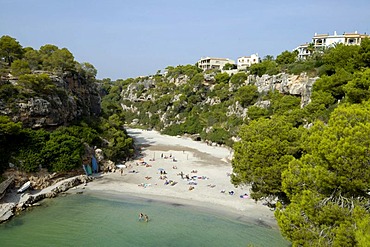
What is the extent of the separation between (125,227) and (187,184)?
11414 millimetres

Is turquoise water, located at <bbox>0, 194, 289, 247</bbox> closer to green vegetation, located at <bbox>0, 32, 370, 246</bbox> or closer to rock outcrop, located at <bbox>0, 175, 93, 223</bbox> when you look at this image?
rock outcrop, located at <bbox>0, 175, 93, 223</bbox>

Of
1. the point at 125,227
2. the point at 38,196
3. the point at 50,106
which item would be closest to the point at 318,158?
the point at 125,227

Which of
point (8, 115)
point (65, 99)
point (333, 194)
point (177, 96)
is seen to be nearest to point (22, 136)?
point (8, 115)

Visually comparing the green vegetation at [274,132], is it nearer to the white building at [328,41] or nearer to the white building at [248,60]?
the white building at [328,41]

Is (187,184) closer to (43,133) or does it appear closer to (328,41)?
(43,133)

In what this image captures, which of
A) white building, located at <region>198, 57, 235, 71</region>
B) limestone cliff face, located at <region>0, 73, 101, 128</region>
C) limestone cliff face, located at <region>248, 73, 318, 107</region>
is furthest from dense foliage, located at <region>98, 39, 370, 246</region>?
white building, located at <region>198, 57, 235, 71</region>

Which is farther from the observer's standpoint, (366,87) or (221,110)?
(221,110)

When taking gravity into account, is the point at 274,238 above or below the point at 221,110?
below

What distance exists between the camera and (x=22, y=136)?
2977cm

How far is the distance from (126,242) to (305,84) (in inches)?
1322

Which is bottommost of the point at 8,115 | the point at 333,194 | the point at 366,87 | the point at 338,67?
the point at 333,194

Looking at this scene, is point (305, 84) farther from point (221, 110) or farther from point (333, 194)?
point (333, 194)

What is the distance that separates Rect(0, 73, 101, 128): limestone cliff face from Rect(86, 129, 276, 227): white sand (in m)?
8.76

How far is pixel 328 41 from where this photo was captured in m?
74.7
